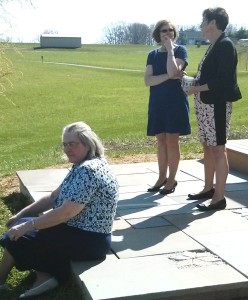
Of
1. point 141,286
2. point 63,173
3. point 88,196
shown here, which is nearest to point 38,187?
point 63,173

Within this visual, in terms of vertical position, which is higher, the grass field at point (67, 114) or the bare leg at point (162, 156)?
the bare leg at point (162, 156)

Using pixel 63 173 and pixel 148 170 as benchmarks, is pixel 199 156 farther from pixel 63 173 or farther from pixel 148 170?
pixel 63 173

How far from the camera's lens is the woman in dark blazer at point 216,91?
4.82 metres

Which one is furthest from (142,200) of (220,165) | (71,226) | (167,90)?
(71,226)

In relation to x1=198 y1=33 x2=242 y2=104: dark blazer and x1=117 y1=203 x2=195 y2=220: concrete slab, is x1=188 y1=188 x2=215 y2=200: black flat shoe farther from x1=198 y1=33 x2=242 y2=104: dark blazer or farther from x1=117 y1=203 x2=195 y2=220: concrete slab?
x1=198 y1=33 x2=242 y2=104: dark blazer

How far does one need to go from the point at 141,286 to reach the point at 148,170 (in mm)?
3705

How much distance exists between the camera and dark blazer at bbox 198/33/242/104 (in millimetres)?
4789

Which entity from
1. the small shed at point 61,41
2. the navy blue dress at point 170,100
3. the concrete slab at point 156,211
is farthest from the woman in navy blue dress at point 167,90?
the small shed at point 61,41

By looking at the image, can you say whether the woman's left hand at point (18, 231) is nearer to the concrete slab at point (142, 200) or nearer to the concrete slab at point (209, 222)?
the concrete slab at point (209, 222)

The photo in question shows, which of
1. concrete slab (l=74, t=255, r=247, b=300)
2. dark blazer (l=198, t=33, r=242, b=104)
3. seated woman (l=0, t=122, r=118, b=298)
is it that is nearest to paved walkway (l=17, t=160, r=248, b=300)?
concrete slab (l=74, t=255, r=247, b=300)

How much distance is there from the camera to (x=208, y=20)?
4.89 metres

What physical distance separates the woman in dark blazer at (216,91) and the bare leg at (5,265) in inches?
75.1

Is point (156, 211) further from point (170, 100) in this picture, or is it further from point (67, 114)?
point (67, 114)

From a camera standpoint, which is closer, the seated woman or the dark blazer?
the seated woman
